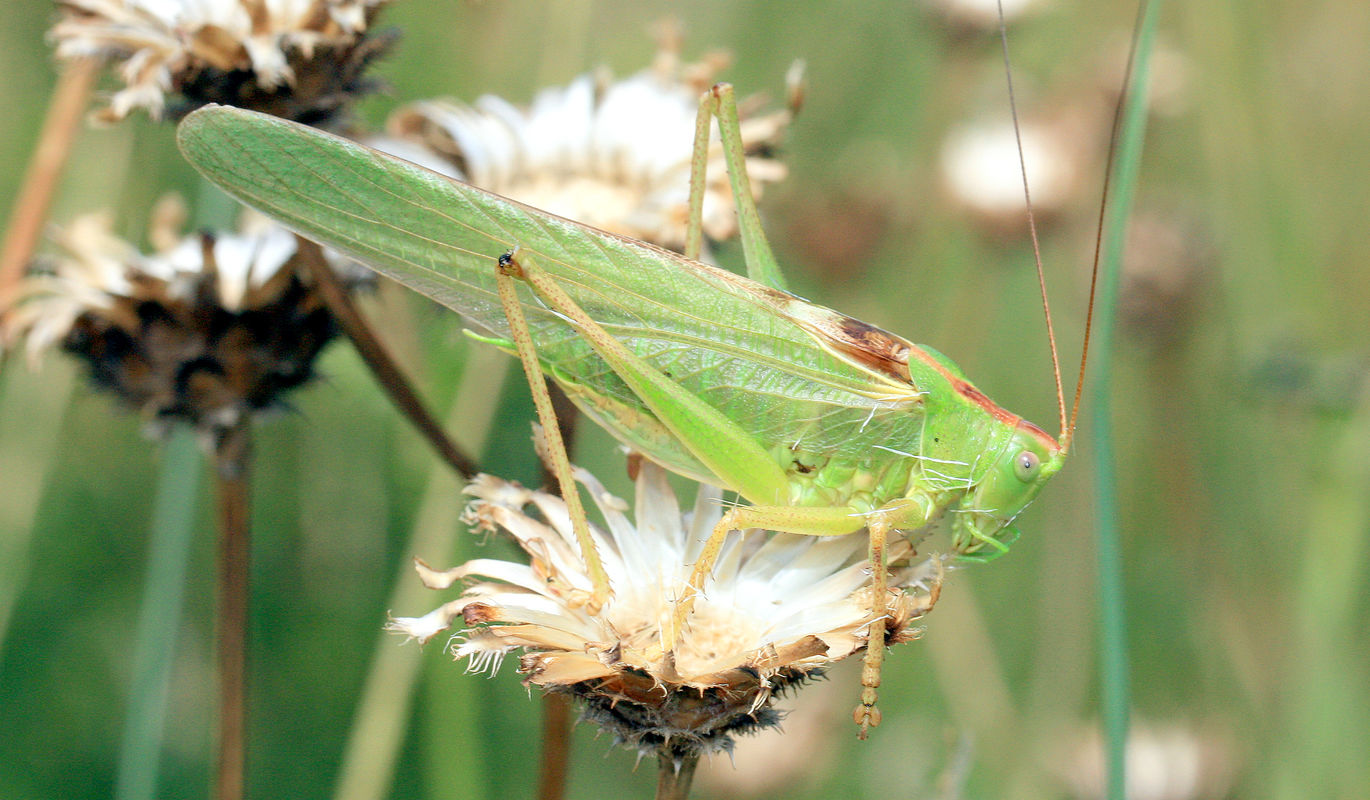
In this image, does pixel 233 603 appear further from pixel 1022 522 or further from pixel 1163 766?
pixel 1022 522

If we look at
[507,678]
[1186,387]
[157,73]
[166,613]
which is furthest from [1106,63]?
[166,613]

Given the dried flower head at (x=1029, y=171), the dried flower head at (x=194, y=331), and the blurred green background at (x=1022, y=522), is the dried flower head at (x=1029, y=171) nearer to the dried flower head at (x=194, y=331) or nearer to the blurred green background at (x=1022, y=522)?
the blurred green background at (x=1022, y=522)

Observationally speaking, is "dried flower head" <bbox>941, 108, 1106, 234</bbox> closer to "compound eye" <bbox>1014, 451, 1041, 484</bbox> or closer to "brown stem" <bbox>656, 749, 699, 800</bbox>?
"compound eye" <bbox>1014, 451, 1041, 484</bbox>

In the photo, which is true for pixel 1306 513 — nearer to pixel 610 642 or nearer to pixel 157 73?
pixel 610 642

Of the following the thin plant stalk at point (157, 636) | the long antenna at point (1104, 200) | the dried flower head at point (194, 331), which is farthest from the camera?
the dried flower head at point (194, 331)

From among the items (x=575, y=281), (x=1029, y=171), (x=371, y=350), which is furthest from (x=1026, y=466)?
(x=1029, y=171)

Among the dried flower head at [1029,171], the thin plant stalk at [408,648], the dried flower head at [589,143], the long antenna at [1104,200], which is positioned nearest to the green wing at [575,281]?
the long antenna at [1104,200]
